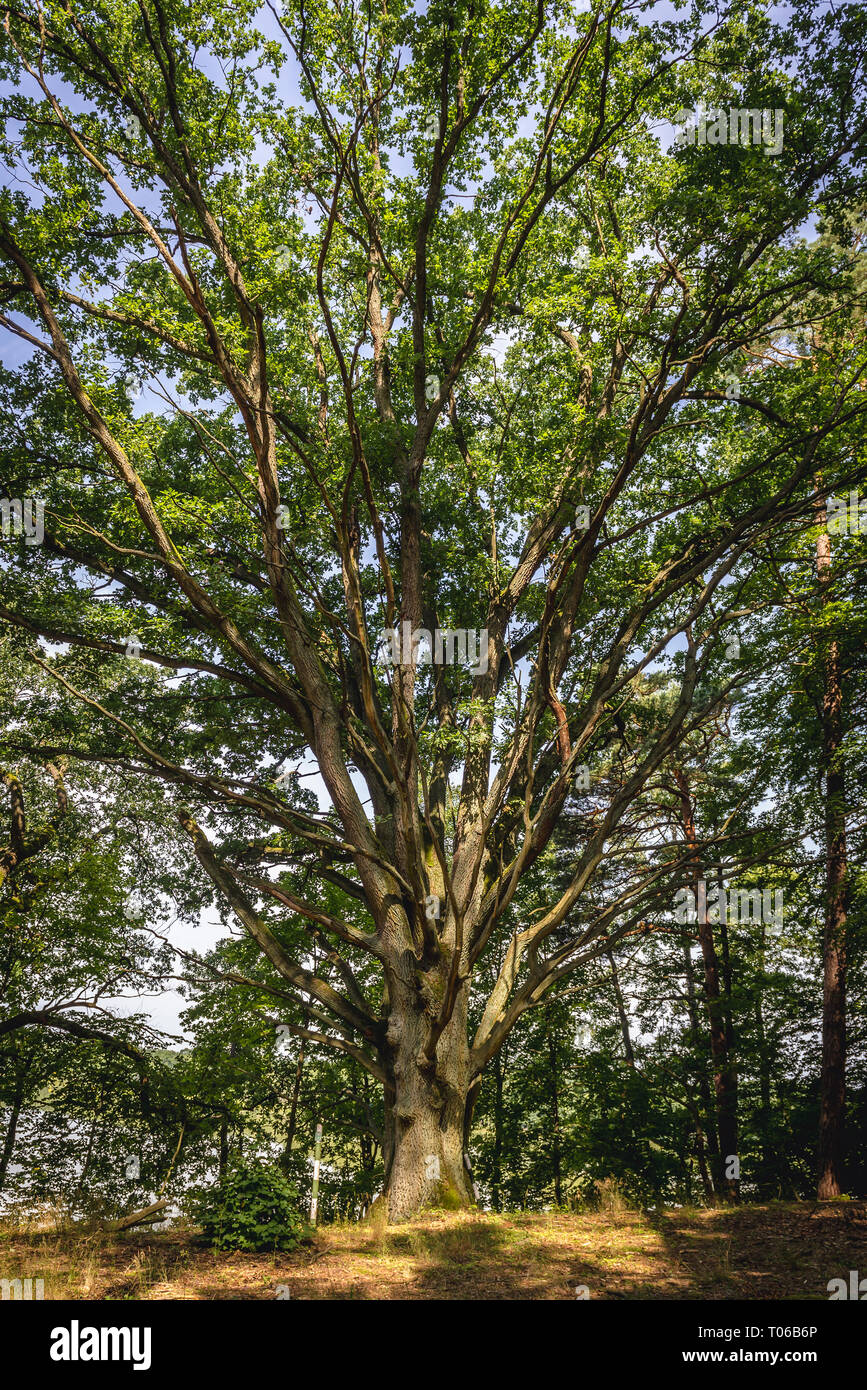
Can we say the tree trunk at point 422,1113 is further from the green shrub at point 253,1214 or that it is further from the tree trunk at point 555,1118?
the tree trunk at point 555,1118

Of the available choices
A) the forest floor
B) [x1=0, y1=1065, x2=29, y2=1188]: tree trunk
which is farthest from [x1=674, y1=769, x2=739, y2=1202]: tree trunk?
[x1=0, y1=1065, x2=29, y2=1188]: tree trunk

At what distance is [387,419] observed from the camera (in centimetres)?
995

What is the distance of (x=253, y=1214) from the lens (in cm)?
622

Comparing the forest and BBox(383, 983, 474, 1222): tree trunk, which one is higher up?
the forest

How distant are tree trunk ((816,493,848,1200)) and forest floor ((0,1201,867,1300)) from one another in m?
4.32

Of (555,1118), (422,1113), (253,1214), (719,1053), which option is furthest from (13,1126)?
(719,1053)

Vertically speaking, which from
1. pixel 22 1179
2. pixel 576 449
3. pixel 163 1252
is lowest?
pixel 22 1179

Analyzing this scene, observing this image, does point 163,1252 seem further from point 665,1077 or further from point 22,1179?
point 665,1077

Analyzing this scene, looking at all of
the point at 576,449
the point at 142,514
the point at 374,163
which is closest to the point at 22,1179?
the point at 142,514

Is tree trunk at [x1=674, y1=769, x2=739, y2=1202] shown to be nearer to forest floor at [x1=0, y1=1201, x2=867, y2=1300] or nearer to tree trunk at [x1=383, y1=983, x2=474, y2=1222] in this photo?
tree trunk at [x1=383, y1=983, x2=474, y2=1222]

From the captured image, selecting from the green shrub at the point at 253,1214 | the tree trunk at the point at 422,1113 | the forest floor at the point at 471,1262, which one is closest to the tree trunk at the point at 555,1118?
the tree trunk at the point at 422,1113

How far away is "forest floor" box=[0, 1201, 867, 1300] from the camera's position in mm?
4941

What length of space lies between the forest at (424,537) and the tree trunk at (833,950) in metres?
0.09

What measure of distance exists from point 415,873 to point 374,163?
8.41m
